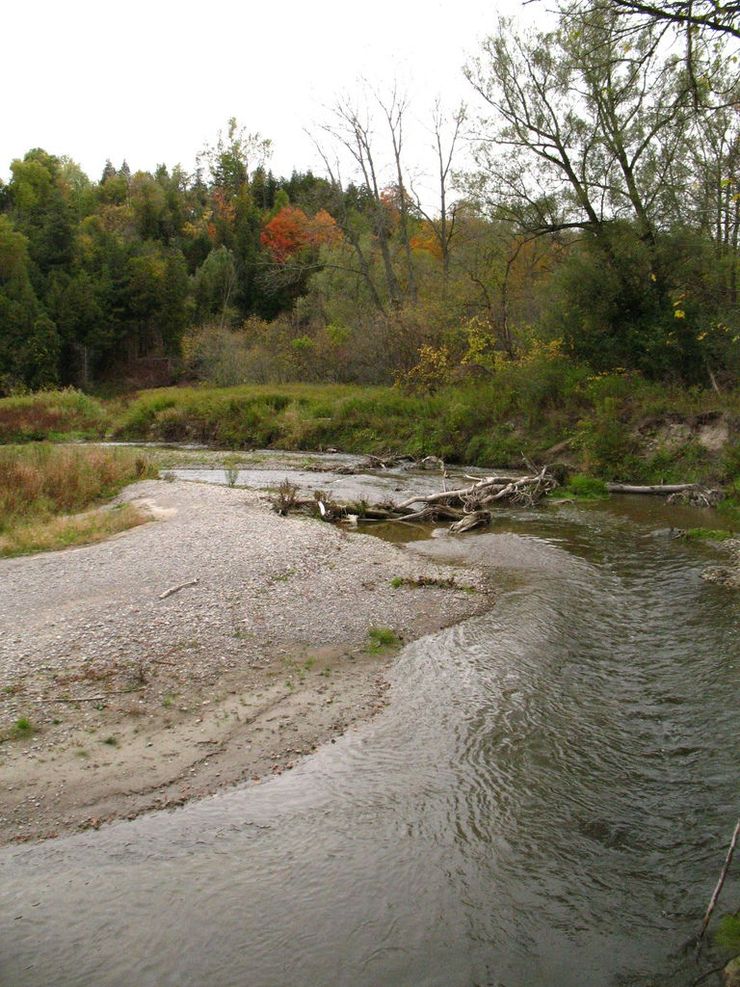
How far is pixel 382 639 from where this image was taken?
1012 centimetres

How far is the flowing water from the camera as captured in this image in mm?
4781

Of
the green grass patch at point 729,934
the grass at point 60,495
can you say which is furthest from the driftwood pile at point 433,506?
the green grass patch at point 729,934

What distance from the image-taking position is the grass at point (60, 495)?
1495 centimetres

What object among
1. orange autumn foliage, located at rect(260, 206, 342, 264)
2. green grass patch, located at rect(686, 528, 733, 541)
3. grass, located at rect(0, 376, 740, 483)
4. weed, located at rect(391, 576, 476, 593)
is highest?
orange autumn foliage, located at rect(260, 206, 342, 264)

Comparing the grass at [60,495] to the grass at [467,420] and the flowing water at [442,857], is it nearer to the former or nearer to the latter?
the grass at [467,420]

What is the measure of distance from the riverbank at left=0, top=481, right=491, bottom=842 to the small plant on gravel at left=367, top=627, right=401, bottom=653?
0.03 metres

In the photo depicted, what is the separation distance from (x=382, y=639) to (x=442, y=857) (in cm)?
444

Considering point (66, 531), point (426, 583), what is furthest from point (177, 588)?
point (66, 531)

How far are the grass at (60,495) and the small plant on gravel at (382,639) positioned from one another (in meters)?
7.05

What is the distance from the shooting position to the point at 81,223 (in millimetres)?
72375

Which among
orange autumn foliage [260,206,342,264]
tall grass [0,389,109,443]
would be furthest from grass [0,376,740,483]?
orange autumn foliage [260,206,342,264]

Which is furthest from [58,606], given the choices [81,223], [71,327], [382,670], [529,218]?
[81,223]

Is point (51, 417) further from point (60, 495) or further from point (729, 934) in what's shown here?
point (729, 934)

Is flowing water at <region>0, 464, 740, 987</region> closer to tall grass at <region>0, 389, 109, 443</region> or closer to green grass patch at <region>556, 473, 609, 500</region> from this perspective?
green grass patch at <region>556, 473, 609, 500</region>
